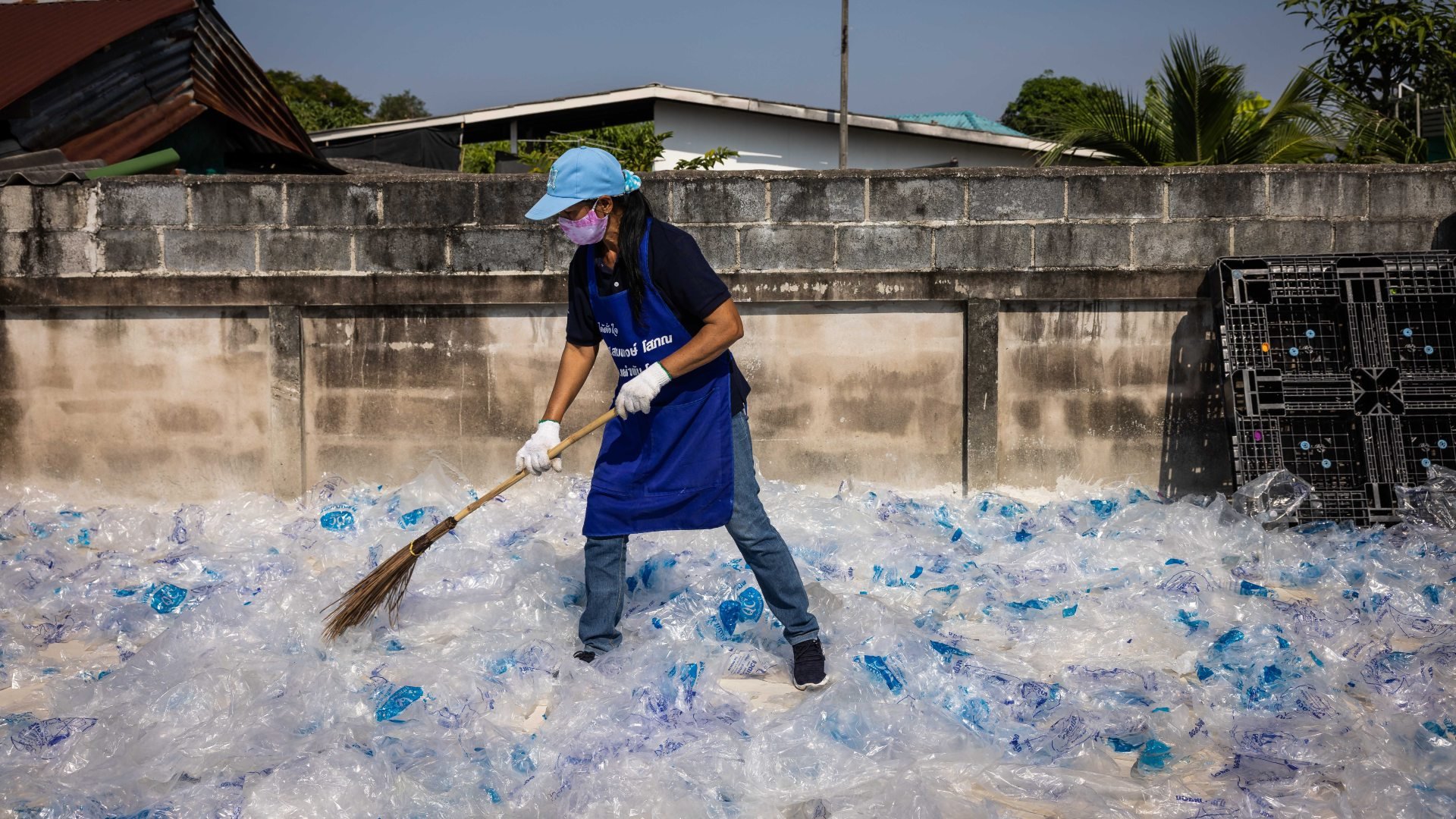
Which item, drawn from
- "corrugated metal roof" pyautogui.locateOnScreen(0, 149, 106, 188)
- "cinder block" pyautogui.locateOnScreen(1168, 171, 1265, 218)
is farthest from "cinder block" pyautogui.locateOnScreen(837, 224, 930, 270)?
"corrugated metal roof" pyautogui.locateOnScreen(0, 149, 106, 188)

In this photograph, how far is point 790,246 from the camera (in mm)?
5895

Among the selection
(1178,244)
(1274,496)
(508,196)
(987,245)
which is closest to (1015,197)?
(987,245)

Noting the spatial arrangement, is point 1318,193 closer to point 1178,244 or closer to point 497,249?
point 1178,244

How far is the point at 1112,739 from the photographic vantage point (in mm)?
3338

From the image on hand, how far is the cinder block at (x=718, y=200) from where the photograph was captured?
231 inches

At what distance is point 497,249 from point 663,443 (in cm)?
270

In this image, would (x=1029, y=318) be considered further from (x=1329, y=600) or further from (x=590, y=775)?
(x=590, y=775)

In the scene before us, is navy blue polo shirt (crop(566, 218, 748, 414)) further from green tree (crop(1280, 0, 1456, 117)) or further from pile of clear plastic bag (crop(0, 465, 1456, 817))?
green tree (crop(1280, 0, 1456, 117))

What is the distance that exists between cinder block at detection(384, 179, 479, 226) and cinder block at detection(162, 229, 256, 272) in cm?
78

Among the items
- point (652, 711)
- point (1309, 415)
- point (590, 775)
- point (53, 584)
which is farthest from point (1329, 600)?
point (53, 584)

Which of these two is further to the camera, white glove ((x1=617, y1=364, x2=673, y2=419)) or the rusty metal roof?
the rusty metal roof

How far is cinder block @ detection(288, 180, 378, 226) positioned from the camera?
600cm

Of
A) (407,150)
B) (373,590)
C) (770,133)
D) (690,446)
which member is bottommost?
(373,590)

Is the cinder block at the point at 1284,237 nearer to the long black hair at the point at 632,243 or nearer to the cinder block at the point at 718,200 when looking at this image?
the cinder block at the point at 718,200
